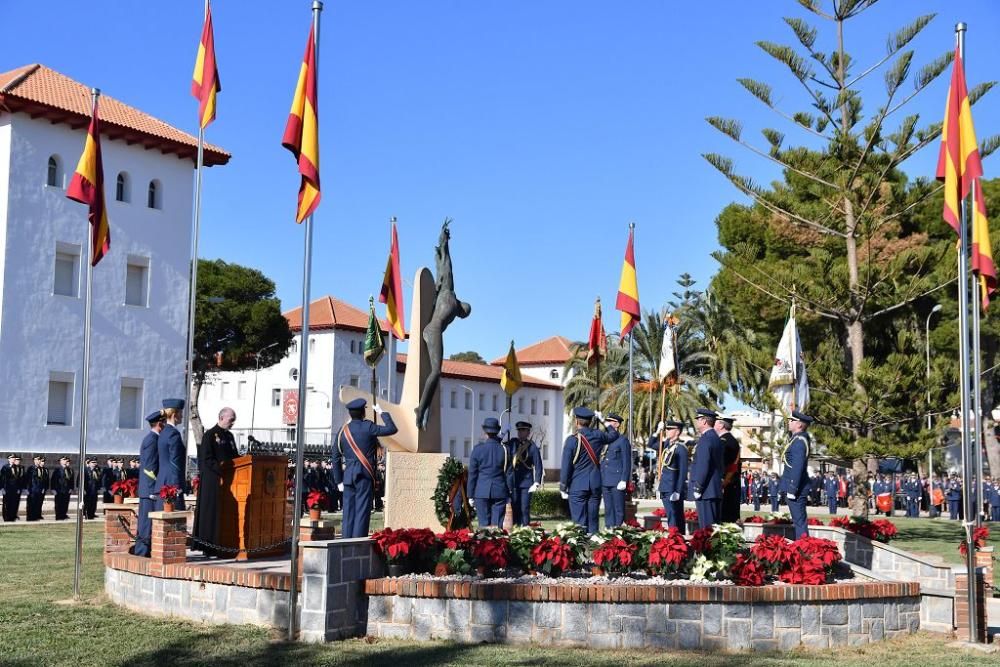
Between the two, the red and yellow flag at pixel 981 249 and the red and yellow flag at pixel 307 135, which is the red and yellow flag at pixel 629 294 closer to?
the red and yellow flag at pixel 981 249

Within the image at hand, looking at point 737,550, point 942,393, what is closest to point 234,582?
point 737,550

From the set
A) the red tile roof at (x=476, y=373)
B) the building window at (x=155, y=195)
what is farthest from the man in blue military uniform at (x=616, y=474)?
the red tile roof at (x=476, y=373)

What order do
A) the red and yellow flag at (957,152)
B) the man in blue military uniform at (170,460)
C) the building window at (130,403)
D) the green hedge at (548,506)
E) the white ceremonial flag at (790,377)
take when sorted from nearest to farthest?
the red and yellow flag at (957,152), the man in blue military uniform at (170,460), the white ceremonial flag at (790,377), the green hedge at (548,506), the building window at (130,403)

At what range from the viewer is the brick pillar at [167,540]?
31.2ft

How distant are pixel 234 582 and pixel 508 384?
1470 cm

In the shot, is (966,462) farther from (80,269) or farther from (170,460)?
(80,269)

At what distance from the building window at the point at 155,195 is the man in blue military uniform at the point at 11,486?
16221mm

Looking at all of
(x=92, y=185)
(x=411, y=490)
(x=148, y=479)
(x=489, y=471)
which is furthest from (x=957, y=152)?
(x=92, y=185)

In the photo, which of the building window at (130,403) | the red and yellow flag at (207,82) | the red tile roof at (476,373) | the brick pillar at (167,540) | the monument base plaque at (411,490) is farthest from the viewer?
the red tile roof at (476,373)

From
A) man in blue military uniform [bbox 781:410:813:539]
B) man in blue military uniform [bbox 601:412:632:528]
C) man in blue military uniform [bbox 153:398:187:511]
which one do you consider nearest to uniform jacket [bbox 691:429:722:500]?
man in blue military uniform [bbox 781:410:813:539]

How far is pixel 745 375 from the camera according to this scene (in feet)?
80.4

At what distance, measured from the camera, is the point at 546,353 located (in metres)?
93.1

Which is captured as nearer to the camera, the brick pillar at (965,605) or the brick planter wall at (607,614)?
the brick planter wall at (607,614)

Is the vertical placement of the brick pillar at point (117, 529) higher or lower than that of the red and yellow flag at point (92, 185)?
lower
